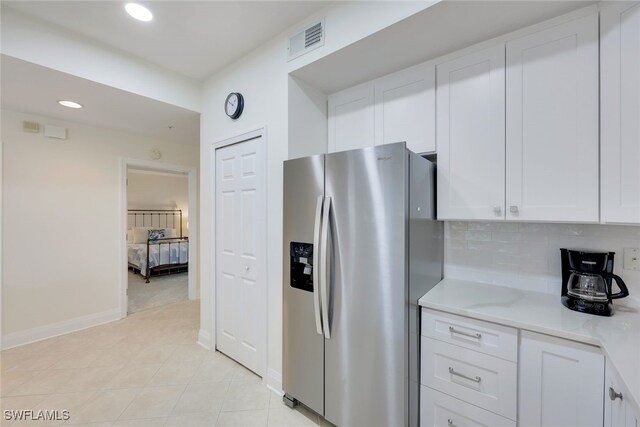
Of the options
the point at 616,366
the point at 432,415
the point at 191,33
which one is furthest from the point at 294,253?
the point at 191,33

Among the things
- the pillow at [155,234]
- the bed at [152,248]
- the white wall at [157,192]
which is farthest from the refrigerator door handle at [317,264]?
the white wall at [157,192]

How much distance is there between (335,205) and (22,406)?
8.62ft

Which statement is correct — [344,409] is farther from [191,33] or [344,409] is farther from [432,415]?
[191,33]

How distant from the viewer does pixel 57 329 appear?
300cm

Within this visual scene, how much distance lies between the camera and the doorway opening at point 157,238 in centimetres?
391

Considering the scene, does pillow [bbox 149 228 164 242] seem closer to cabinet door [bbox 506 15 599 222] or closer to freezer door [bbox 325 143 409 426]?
freezer door [bbox 325 143 409 426]

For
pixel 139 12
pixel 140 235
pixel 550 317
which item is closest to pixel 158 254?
pixel 140 235

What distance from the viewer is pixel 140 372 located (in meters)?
2.28

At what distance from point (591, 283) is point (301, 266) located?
157 cm

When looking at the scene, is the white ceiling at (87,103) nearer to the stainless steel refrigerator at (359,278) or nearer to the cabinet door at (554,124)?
the stainless steel refrigerator at (359,278)

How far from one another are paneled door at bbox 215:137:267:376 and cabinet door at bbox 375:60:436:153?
98 centimetres

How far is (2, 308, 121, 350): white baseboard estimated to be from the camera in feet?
8.95

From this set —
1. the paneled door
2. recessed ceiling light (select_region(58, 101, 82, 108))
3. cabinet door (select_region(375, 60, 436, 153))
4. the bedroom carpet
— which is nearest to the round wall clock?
the paneled door

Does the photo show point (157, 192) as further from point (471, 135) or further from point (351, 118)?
point (471, 135)
